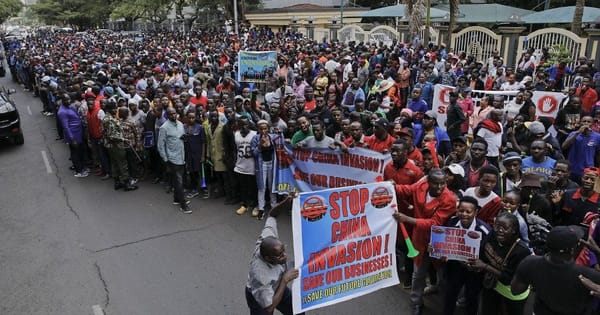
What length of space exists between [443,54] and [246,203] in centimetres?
1135

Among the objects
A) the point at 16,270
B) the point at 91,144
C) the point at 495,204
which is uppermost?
the point at 495,204

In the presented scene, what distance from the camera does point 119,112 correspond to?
28.2ft

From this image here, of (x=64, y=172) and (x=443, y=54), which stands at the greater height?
(x=443, y=54)

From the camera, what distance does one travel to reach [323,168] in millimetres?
6820

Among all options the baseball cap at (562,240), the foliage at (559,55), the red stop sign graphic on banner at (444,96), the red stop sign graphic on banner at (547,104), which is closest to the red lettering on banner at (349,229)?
the baseball cap at (562,240)

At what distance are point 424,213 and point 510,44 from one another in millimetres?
16496

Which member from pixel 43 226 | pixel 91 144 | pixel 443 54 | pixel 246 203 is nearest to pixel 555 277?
pixel 246 203

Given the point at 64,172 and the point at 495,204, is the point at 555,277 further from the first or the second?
the point at 64,172

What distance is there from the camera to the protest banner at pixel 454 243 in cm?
407

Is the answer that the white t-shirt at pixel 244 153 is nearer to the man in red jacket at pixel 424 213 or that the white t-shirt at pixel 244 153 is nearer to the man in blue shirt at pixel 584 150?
the man in red jacket at pixel 424 213

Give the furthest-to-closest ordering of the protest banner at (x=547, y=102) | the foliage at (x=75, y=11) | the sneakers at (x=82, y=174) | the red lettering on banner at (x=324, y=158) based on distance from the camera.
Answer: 1. the foliage at (x=75, y=11)
2. the sneakers at (x=82, y=174)
3. the protest banner at (x=547, y=102)
4. the red lettering on banner at (x=324, y=158)

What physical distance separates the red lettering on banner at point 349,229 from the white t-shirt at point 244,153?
3.27 metres

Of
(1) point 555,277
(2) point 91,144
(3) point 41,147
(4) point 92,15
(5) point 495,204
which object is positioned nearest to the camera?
(1) point 555,277

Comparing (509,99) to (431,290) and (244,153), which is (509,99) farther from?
(431,290)
